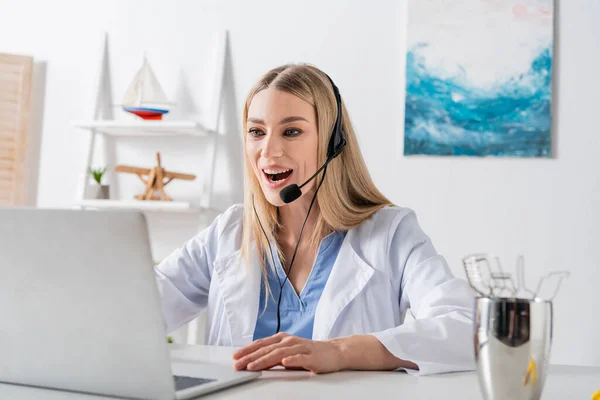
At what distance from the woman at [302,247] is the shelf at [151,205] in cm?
98

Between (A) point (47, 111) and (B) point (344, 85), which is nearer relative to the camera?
(B) point (344, 85)

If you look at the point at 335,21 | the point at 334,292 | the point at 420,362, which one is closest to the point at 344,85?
the point at 335,21

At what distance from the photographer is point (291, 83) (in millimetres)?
1612

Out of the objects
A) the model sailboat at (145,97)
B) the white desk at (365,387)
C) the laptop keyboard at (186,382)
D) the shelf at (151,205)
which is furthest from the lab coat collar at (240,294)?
the model sailboat at (145,97)

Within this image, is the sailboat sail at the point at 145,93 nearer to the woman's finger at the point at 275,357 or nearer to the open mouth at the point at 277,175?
the open mouth at the point at 277,175

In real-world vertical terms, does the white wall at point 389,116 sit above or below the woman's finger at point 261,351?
above

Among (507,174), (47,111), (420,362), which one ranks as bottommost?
(420,362)

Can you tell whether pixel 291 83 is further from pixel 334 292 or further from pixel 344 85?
pixel 344 85

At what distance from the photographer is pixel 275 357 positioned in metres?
0.99

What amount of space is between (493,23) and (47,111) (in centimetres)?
195

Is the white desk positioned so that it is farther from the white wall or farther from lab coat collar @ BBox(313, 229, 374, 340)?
the white wall

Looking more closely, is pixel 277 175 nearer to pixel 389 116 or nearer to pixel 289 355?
pixel 289 355

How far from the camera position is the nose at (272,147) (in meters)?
1.59

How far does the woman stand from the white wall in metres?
1.06
